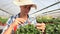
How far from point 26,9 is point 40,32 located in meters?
0.49

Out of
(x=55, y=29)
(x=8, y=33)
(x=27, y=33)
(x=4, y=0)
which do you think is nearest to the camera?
(x=8, y=33)

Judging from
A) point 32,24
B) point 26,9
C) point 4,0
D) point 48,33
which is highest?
point 4,0

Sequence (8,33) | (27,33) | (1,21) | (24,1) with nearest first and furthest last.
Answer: (8,33)
(24,1)
(27,33)
(1,21)

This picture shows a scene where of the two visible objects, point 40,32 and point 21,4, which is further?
point 40,32

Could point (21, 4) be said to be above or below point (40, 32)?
above

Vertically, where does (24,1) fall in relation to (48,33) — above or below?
above

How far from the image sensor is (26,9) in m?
2.69

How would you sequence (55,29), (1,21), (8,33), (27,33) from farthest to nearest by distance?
(1,21)
(55,29)
(27,33)
(8,33)

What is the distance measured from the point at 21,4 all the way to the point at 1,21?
7.47 m

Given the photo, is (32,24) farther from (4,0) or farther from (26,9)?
(4,0)

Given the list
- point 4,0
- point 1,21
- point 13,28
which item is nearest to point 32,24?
point 13,28

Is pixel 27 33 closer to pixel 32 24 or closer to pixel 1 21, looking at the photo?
pixel 32 24

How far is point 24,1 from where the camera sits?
2842mm

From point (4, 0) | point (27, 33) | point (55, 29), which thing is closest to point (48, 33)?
point (55, 29)
